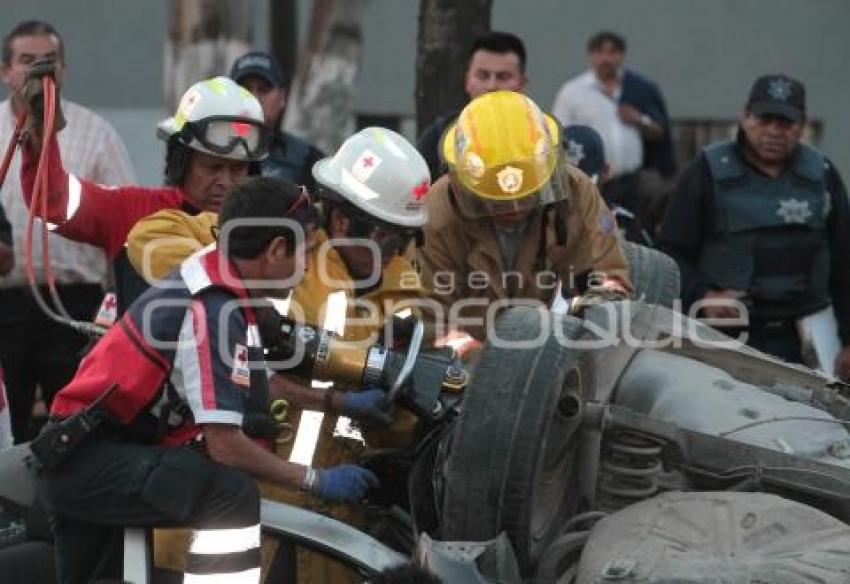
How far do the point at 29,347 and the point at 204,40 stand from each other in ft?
14.7

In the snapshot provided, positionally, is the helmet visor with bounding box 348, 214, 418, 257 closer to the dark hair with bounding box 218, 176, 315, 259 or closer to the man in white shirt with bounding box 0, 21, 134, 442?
the dark hair with bounding box 218, 176, 315, 259

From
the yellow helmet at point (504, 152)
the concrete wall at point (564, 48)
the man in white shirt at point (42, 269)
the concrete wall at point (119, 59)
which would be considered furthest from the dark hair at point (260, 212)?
the concrete wall at point (119, 59)

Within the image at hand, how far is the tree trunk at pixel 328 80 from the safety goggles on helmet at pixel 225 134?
6.64m

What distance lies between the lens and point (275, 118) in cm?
888

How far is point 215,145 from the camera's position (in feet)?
21.4

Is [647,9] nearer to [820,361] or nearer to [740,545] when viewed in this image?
[820,361]

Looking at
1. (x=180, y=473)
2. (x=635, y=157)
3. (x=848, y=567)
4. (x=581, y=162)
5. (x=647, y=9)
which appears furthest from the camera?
(x=647, y=9)

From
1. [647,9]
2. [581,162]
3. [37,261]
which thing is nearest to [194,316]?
[37,261]

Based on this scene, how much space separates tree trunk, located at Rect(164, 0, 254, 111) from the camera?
40.6 ft

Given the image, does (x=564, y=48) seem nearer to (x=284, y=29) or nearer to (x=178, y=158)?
(x=284, y=29)

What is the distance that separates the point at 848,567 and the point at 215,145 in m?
2.52

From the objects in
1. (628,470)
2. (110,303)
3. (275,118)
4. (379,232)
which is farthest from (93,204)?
(275,118)

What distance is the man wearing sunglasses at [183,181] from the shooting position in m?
6.38

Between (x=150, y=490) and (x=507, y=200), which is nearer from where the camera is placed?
(x=150, y=490)
